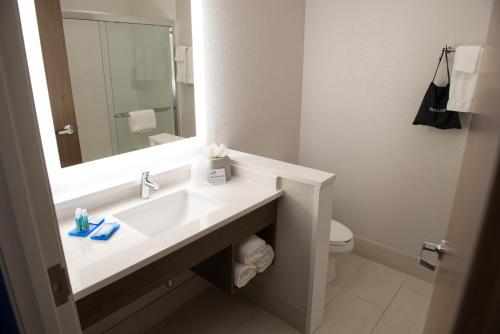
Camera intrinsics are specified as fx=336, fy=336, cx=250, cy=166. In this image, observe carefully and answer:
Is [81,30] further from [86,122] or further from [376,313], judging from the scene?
[376,313]

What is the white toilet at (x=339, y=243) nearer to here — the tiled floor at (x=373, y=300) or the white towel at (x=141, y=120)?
the tiled floor at (x=373, y=300)

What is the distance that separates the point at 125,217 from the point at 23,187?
98 centimetres

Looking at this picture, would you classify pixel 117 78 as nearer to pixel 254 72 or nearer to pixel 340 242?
pixel 254 72

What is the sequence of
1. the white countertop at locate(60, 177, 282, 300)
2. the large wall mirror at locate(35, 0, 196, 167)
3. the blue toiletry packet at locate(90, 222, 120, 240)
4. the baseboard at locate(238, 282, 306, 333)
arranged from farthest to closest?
the baseboard at locate(238, 282, 306, 333), the large wall mirror at locate(35, 0, 196, 167), the blue toiletry packet at locate(90, 222, 120, 240), the white countertop at locate(60, 177, 282, 300)

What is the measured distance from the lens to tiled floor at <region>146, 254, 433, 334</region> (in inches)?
77.3

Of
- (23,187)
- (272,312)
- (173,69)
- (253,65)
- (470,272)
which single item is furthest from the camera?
(253,65)

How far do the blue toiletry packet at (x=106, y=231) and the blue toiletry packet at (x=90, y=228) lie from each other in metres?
0.03

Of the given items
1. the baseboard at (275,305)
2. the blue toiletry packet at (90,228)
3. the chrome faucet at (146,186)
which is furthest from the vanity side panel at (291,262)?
the blue toiletry packet at (90,228)

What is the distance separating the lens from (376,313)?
2.09 metres

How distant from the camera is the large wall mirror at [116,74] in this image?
1.43 m

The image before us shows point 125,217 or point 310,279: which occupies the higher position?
point 125,217

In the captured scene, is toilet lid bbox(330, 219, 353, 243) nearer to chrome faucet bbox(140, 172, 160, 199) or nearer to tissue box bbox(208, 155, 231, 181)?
tissue box bbox(208, 155, 231, 181)

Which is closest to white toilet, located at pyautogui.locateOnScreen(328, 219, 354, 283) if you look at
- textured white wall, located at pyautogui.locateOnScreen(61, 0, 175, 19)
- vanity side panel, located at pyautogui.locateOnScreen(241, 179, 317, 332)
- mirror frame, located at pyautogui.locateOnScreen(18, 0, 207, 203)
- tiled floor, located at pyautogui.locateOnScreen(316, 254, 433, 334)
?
tiled floor, located at pyautogui.locateOnScreen(316, 254, 433, 334)

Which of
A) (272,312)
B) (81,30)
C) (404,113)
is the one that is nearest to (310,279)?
(272,312)
